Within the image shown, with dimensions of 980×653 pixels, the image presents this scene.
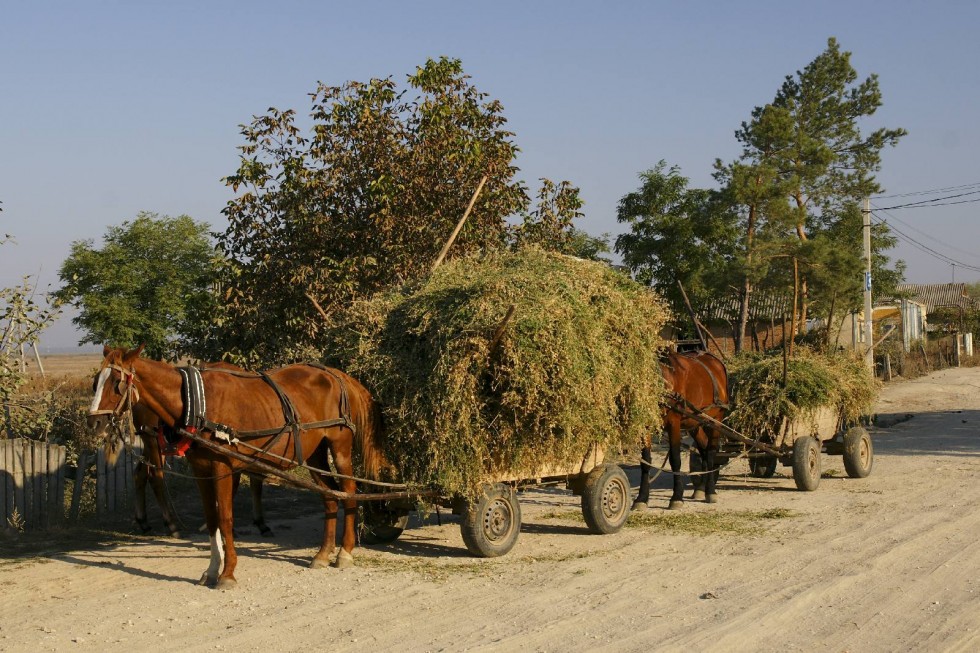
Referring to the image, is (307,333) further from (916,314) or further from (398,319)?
(916,314)

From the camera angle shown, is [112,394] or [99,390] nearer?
[99,390]

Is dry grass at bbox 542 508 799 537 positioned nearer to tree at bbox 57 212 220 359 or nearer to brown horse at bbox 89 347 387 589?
brown horse at bbox 89 347 387 589

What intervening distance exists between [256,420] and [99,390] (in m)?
1.41

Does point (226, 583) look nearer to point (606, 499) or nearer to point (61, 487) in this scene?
point (61, 487)

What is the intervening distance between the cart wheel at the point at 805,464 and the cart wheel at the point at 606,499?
3.83 meters

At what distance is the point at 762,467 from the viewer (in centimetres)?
1548

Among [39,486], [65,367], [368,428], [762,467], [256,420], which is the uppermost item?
[65,367]

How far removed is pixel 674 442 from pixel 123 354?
7.30m

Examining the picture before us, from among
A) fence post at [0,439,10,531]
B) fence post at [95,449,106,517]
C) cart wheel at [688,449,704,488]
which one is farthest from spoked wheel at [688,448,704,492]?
fence post at [0,439,10,531]

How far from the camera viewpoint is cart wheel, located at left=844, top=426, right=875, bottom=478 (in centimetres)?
1438

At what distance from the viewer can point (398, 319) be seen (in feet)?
30.7

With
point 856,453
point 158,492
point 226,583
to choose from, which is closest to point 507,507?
point 226,583

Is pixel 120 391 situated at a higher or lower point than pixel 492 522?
higher

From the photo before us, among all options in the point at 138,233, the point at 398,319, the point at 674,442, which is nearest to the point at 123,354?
the point at 398,319
